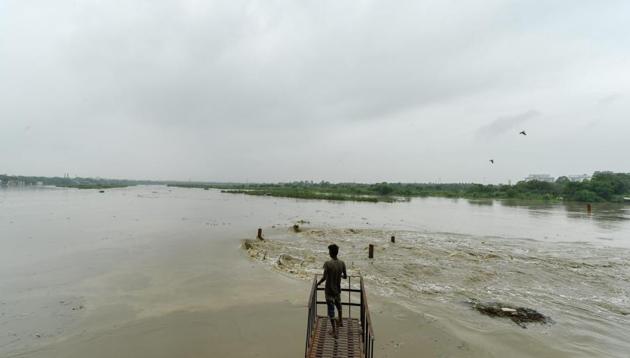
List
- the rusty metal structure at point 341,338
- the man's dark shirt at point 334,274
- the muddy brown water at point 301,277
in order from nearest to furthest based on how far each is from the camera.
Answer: the rusty metal structure at point 341,338, the man's dark shirt at point 334,274, the muddy brown water at point 301,277

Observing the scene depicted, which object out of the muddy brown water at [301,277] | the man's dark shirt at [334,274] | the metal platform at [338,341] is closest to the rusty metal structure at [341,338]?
the metal platform at [338,341]

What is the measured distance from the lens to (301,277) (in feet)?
55.2

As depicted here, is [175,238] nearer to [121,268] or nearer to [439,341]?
[121,268]

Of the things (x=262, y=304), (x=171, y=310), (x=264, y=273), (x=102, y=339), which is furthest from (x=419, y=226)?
(x=102, y=339)

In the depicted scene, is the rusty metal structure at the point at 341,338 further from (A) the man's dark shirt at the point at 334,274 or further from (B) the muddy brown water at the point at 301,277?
(B) the muddy brown water at the point at 301,277

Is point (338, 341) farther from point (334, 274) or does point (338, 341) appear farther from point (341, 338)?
point (334, 274)

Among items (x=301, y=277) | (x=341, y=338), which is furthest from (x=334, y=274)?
(x=301, y=277)

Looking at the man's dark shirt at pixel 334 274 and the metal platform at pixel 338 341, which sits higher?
the man's dark shirt at pixel 334 274

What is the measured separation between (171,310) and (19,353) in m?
4.19

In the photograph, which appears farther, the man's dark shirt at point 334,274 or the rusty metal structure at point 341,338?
the man's dark shirt at point 334,274

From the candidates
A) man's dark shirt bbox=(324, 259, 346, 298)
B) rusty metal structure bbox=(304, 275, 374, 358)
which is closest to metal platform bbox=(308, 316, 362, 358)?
rusty metal structure bbox=(304, 275, 374, 358)

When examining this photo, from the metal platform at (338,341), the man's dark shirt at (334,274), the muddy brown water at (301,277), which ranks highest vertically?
the man's dark shirt at (334,274)

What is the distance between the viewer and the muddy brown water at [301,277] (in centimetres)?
1077

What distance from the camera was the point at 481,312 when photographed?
12.3m
